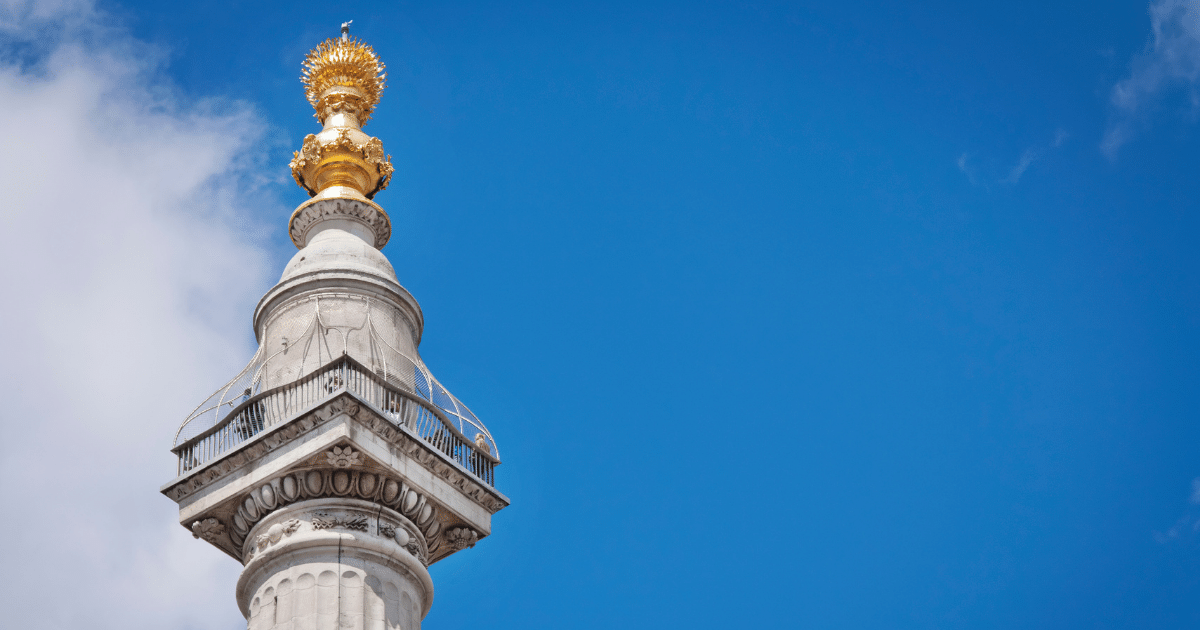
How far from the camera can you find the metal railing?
88.6 ft

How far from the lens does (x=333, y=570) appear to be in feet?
81.6

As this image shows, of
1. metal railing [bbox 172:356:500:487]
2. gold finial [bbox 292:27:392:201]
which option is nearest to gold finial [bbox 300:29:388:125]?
gold finial [bbox 292:27:392:201]

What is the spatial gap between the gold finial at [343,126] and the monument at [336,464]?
9.82 ft

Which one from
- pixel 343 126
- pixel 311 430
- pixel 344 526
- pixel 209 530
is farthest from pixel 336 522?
pixel 343 126

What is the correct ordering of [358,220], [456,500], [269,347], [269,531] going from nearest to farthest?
[269,531], [456,500], [269,347], [358,220]

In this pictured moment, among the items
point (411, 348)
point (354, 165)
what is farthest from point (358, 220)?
point (411, 348)

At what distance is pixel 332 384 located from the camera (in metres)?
26.8

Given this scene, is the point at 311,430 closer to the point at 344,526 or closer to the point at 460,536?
the point at 344,526

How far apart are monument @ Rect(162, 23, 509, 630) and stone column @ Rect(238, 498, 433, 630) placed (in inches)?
1.0

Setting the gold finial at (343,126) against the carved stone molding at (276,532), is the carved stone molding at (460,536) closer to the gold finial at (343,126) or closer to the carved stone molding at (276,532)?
the carved stone molding at (276,532)

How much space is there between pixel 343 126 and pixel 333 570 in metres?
14.0

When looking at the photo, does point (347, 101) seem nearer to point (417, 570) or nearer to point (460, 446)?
point (460, 446)

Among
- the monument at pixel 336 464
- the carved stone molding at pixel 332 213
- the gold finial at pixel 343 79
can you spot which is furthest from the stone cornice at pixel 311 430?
the gold finial at pixel 343 79

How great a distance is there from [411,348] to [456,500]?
13.1ft
